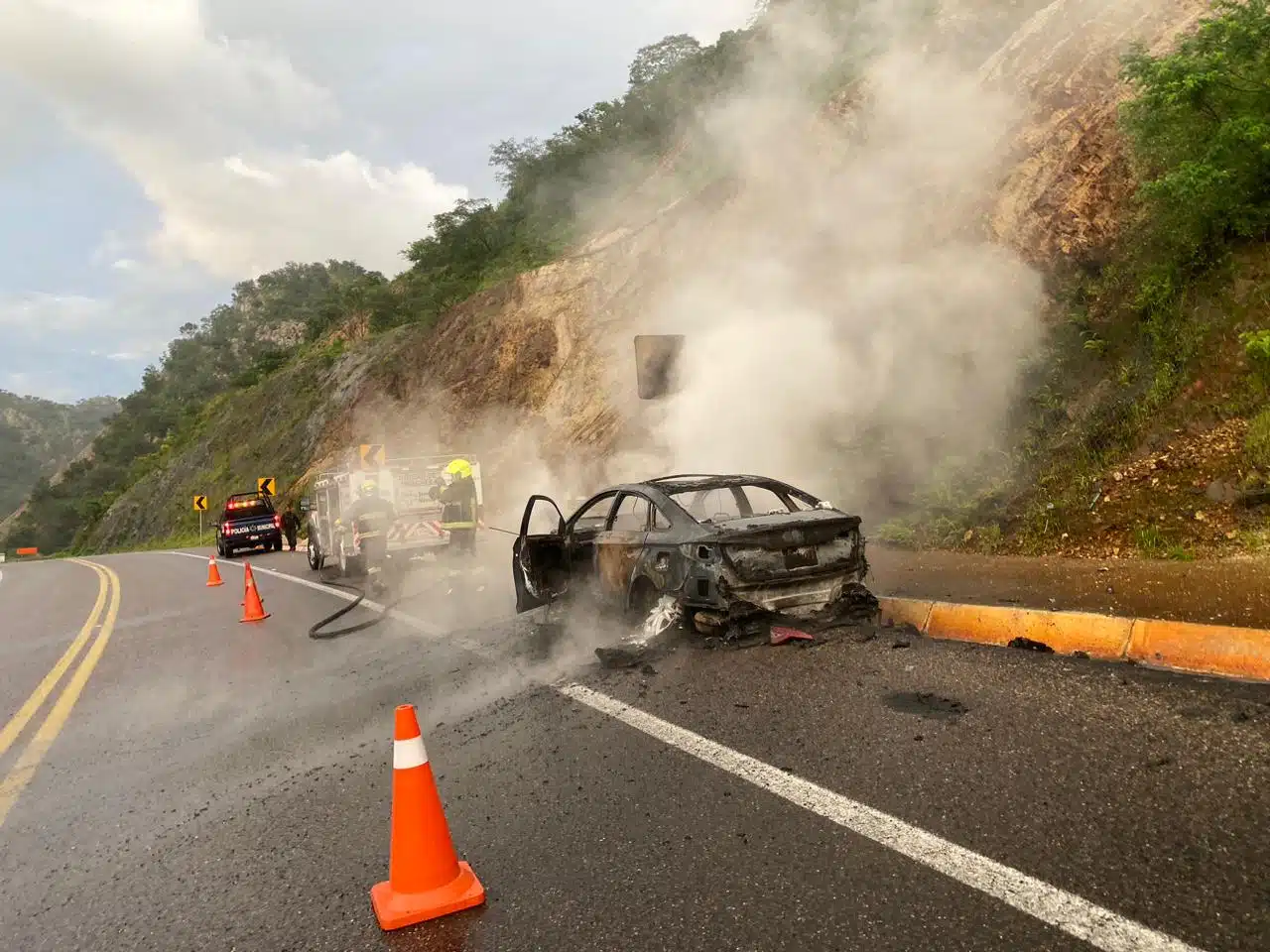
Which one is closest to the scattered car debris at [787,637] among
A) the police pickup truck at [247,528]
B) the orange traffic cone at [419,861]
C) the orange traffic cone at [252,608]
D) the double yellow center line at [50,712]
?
the orange traffic cone at [419,861]

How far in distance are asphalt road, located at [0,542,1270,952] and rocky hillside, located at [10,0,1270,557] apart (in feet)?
13.6

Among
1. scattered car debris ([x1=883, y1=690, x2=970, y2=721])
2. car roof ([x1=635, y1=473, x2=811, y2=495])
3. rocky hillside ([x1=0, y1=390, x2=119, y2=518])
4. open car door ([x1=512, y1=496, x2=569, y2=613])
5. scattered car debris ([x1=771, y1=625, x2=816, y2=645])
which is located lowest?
scattered car debris ([x1=883, y1=690, x2=970, y2=721])

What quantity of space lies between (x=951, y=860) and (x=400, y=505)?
11318 millimetres

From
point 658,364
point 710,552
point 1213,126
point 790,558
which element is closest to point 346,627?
point 710,552

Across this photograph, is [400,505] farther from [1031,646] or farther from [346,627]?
[1031,646]

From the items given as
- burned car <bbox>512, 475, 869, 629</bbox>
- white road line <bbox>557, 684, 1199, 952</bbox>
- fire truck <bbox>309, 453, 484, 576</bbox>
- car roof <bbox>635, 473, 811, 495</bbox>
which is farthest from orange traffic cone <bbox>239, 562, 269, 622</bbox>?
white road line <bbox>557, 684, 1199, 952</bbox>

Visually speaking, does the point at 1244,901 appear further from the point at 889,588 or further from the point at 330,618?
the point at 330,618

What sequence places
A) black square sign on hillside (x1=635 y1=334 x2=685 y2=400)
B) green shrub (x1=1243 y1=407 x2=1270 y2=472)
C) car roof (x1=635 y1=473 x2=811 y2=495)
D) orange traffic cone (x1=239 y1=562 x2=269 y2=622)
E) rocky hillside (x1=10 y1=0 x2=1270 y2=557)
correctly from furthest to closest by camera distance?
black square sign on hillside (x1=635 y1=334 x2=685 y2=400), orange traffic cone (x1=239 y1=562 x2=269 y2=622), rocky hillside (x1=10 y1=0 x2=1270 y2=557), green shrub (x1=1243 y1=407 x2=1270 y2=472), car roof (x1=635 y1=473 x2=811 y2=495)

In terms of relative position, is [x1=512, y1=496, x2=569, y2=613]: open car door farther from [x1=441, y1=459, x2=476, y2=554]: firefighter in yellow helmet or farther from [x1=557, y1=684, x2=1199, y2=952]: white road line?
[x1=441, y1=459, x2=476, y2=554]: firefighter in yellow helmet

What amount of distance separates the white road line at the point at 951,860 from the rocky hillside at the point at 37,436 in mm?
132394

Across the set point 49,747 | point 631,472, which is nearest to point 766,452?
point 631,472

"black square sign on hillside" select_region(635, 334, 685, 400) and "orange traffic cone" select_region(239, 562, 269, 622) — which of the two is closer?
"orange traffic cone" select_region(239, 562, 269, 622)

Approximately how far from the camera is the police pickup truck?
22.9 m

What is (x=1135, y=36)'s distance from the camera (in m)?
10.8
